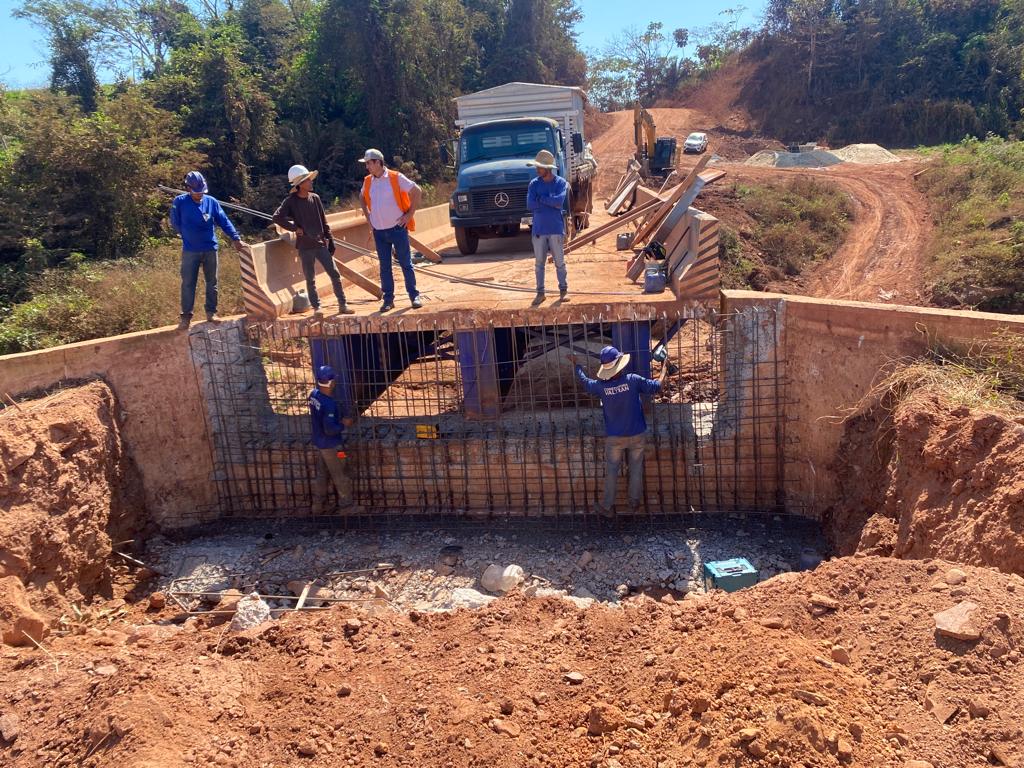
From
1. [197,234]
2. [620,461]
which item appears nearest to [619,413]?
[620,461]

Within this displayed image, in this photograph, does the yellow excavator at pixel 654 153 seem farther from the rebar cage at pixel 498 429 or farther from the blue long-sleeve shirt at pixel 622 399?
the blue long-sleeve shirt at pixel 622 399

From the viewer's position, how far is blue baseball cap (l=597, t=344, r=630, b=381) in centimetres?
660

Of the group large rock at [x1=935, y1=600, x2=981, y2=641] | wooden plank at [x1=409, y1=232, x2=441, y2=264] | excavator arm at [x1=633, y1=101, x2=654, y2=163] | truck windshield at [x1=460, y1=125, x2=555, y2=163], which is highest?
excavator arm at [x1=633, y1=101, x2=654, y2=163]

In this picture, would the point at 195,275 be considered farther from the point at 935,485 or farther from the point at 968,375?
the point at 968,375

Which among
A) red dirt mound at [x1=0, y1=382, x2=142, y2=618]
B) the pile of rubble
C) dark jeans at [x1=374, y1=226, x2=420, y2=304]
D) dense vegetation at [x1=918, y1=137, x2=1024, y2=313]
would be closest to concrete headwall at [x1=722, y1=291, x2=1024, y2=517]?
the pile of rubble

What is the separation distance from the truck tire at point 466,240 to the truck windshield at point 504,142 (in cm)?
125

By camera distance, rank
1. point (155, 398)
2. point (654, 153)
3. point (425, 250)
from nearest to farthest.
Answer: point (155, 398), point (425, 250), point (654, 153)

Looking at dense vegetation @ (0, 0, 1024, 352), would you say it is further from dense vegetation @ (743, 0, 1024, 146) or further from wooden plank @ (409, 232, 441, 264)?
wooden plank @ (409, 232, 441, 264)

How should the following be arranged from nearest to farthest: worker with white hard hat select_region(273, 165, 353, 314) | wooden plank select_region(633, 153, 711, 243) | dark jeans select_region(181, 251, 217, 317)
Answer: worker with white hard hat select_region(273, 165, 353, 314) < dark jeans select_region(181, 251, 217, 317) < wooden plank select_region(633, 153, 711, 243)

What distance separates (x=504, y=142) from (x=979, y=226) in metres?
9.82

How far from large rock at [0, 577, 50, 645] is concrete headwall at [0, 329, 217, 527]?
7.99 ft

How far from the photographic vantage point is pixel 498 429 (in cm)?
792

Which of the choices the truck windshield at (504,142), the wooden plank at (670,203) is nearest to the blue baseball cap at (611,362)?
the wooden plank at (670,203)

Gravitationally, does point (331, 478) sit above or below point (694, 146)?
below
